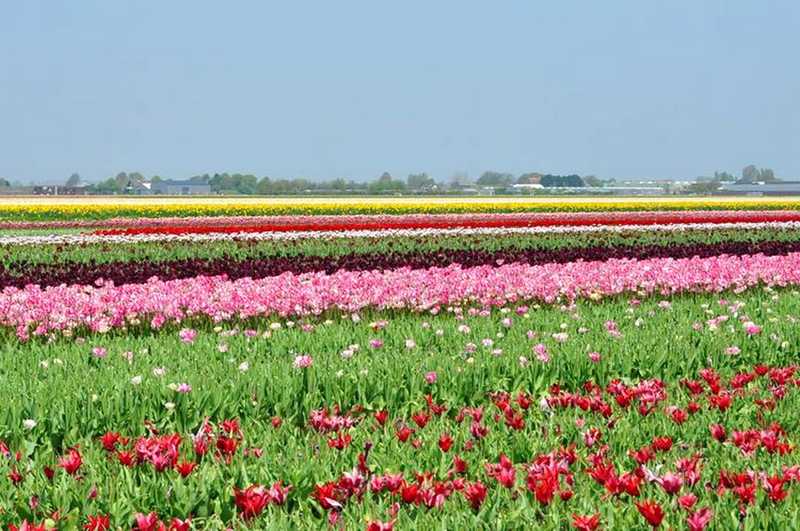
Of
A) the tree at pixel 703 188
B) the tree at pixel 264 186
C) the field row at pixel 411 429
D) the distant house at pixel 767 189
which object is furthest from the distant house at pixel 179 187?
the field row at pixel 411 429

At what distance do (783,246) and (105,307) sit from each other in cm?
1665

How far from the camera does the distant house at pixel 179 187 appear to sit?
136m

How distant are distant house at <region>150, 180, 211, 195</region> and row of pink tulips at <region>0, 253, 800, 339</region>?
402ft

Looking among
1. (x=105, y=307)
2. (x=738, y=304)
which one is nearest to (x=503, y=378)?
(x=738, y=304)

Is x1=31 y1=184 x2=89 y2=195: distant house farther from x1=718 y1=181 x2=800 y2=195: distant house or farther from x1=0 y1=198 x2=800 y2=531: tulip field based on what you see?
x1=0 y1=198 x2=800 y2=531: tulip field

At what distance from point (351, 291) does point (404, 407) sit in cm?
564

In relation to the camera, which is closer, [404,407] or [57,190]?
[404,407]

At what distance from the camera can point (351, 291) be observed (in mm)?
11422

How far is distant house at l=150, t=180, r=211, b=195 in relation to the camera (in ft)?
446

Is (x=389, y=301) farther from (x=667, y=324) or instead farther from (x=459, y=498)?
(x=459, y=498)

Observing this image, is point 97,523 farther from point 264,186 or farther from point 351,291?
point 264,186

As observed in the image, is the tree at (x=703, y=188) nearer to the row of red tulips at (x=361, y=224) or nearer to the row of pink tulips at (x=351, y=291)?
the row of red tulips at (x=361, y=224)

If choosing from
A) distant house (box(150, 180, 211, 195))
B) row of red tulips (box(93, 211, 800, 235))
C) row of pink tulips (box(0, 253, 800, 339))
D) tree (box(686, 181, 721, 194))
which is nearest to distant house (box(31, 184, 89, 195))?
distant house (box(150, 180, 211, 195))

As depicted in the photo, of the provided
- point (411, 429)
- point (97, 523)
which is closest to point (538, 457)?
point (411, 429)
